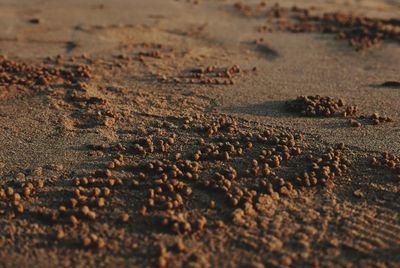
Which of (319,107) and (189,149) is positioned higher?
(319,107)

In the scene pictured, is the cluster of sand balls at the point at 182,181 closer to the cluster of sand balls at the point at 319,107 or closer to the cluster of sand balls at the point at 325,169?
the cluster of sand balls at the point at 325,169

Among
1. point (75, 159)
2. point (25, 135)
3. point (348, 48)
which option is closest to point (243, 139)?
point (75, 159)

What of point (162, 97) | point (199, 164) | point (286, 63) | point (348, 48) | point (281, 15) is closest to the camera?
point (199, 164)

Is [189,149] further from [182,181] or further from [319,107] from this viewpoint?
[319,107]

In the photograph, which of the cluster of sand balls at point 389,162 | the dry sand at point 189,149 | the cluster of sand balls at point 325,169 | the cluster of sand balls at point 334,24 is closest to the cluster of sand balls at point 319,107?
the dry sand at point 189,149

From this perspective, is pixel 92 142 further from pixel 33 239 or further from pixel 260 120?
pixel 260 120

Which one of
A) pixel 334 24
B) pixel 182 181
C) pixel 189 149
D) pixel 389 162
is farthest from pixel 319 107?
pixel 334 24

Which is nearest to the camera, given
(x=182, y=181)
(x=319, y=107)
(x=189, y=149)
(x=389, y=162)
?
(x=182, y=181)

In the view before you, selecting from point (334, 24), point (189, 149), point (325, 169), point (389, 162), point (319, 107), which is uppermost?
point (334, 24)

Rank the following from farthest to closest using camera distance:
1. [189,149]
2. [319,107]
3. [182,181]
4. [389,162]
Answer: [319,107] → [189,149] → [389,162] → [182,181]
